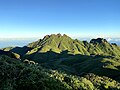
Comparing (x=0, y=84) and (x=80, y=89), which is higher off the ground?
(x=0, y=84)

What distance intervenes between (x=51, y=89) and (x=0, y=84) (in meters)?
7.66

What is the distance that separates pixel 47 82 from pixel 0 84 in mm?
7412

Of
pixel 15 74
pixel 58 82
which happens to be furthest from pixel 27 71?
pixel 58 82

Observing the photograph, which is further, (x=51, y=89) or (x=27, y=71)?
(x=27, y=71)

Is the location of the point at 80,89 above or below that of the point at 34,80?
below

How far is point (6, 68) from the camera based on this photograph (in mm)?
43219

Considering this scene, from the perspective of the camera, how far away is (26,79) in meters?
40.0

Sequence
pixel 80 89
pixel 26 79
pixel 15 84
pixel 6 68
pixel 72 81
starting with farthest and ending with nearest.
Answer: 1. pixel 72 81
2. pixel 80 89
3. pixel 6 68
4. pixel 26 79
5. pixel 15 84

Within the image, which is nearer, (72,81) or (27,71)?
(27,71)

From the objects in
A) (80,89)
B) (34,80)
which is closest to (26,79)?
(34,80)

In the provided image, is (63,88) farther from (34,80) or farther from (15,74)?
(15,74)

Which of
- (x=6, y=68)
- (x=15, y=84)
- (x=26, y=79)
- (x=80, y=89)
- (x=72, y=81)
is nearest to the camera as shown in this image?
(x=15, y=84)

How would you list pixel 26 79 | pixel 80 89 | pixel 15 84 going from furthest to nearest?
pixel 80 89 → pixel 26 79 → pixel 15 84

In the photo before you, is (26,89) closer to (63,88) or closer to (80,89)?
(63,88)
